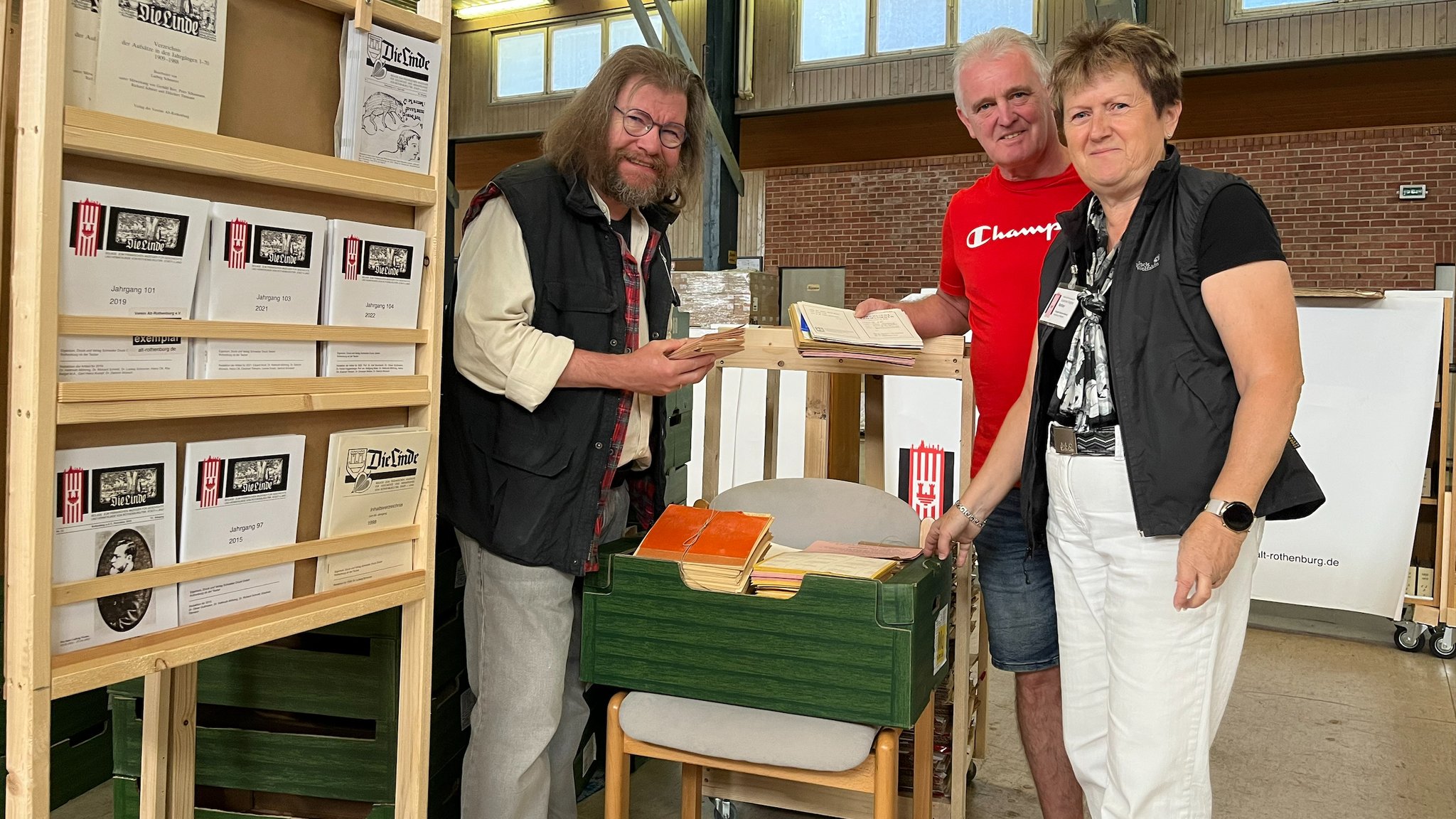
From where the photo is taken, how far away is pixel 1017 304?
2.13 metres

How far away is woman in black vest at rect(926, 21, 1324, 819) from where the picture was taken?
1408mm

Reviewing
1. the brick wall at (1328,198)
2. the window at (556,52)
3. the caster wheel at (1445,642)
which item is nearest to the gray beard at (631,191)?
the caster wheel at (1445,642)

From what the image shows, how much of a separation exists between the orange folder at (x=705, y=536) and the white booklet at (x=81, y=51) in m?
1.14

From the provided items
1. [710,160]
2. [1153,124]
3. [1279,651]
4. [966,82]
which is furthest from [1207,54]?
[1153,124]

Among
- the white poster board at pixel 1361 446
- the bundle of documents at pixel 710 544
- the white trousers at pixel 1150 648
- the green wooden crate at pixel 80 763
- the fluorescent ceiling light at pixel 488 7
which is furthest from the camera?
the fluorescent ceiling light at pixel 488 7

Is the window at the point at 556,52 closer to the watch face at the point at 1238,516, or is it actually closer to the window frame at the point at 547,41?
the window frame at the point at 547,41

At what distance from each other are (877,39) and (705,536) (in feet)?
30.5

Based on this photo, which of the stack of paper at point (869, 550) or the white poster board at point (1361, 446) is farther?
the white poster board at point (1361, 446)

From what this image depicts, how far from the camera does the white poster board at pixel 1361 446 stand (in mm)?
4355

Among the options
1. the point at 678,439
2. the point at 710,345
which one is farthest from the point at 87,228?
the point at 678,439

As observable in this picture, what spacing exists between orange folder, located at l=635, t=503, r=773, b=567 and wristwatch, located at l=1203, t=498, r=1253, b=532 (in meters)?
0.80

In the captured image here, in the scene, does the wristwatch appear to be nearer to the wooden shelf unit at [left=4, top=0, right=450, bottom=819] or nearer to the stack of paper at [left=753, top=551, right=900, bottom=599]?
the stack of paper at [left=753, top=551, right=900, bottom=599]

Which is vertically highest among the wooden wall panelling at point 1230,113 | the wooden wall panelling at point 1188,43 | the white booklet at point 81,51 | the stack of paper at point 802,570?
the wooden wall panelling at point 1188,43

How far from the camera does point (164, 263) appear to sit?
1173mm
